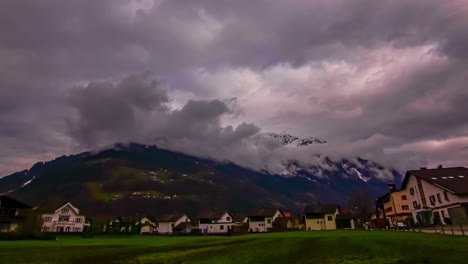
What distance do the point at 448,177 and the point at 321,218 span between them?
59483 millimetres

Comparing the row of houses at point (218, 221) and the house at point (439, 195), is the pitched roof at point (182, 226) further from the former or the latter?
the house at point (439, 195)

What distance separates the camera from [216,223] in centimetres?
15438

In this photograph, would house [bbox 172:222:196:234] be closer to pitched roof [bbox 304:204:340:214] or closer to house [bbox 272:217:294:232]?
house [bbox 272:217:294:232]

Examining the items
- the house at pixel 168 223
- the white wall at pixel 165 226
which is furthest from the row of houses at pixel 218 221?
the house at pixel 168 223

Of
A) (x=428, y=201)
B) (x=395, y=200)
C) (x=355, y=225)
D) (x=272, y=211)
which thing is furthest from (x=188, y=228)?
(x=428, y=201)

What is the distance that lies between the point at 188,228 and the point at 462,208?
397 feet

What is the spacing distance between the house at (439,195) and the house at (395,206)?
43.8 ft

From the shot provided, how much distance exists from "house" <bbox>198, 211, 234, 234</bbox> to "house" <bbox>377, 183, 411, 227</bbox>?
66883 mm

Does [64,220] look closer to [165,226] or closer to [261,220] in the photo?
[165,226]

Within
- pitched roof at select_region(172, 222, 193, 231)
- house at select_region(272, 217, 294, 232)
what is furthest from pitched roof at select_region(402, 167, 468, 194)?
pitched roof at select_region(172, 222, 193, 231)

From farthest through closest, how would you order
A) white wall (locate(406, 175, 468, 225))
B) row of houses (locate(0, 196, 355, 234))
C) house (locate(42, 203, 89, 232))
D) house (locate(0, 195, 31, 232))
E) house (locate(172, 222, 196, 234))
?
house (locate(172, 222, 196, 234))
house (locate(42, 203, 89, 232))
row of houses (locate(0, 196, 355, 234))
house (locate(0, 195, 31, 232))
white wall (locate(406, 175, 468, 225))

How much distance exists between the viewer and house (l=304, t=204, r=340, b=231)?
128625mm

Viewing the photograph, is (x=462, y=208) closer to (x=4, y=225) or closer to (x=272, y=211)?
(x=272, y=211)

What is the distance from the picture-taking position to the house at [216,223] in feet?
502
